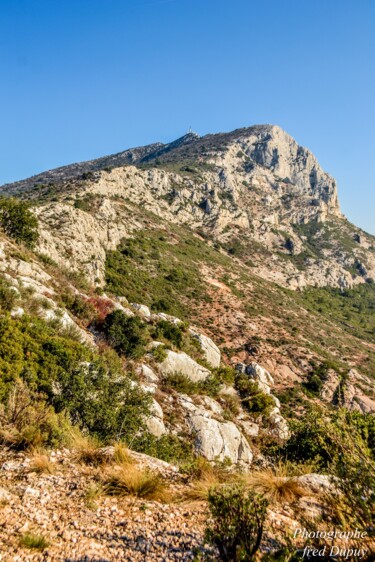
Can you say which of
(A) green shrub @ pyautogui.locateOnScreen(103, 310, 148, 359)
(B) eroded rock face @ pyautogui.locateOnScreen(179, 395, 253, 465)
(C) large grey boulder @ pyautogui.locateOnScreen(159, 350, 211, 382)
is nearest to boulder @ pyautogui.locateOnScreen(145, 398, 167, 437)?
(B) eroded rock face @ pyautogui.locateOnScreen(179, 395, 253, 465)

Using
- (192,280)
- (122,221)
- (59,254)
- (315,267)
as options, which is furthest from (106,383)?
(315,267)

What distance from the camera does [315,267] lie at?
9288cm

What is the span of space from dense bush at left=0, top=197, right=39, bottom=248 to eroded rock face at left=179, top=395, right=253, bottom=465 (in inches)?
767

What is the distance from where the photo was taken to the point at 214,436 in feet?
46.1

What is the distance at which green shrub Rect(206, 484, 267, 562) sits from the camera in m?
3.07

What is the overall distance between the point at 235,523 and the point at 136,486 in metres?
2.18

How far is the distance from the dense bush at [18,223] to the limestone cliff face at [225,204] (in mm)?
2746

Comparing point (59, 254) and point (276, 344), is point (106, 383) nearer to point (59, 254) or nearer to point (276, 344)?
point (59, 254)

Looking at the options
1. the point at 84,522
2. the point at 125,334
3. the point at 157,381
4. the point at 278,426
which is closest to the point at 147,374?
the point at 157,381

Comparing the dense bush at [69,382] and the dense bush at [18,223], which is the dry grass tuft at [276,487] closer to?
the dense bush at [69,382]

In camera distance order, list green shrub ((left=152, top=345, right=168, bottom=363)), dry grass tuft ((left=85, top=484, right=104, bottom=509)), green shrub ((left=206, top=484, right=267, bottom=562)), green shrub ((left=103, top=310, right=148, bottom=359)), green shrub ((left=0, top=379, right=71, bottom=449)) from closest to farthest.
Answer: green shrub ((left=206, top=484, right=267, bottom=562)), dry grass tuft ((left=85, top=484, right=104, bottom=509)), green shrub ((left=0, top=379, right=71, bottom=449)), green shrub ((left=103, top=310, right=148, bottom=359)), green shrub ((left=152, top=345, right=168, bottom=363))

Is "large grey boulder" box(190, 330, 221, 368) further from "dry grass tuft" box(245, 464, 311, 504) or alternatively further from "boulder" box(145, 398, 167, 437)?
"dry grass tuft" box(245, 464, 311, 504)

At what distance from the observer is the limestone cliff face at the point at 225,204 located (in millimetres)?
43206

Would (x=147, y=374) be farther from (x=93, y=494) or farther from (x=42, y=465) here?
(x=93, y=494)
